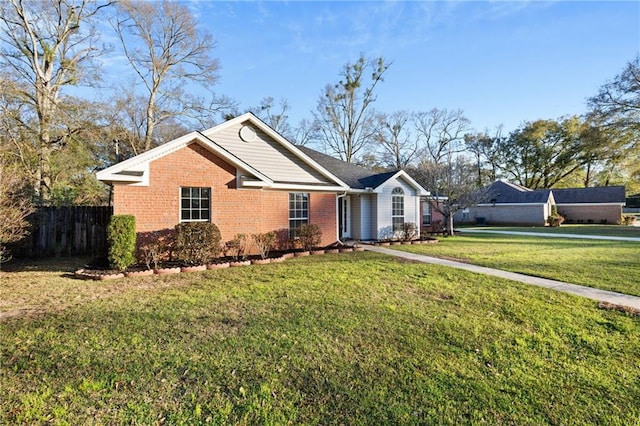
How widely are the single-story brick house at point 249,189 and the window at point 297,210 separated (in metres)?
0.04

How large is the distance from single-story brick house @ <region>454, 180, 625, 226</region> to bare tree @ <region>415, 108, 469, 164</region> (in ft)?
25.9

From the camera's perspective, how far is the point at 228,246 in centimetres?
1104

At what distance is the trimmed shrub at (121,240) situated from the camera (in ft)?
28.2

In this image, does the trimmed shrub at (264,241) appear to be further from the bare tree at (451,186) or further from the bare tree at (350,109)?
the bare tree at (350,109)

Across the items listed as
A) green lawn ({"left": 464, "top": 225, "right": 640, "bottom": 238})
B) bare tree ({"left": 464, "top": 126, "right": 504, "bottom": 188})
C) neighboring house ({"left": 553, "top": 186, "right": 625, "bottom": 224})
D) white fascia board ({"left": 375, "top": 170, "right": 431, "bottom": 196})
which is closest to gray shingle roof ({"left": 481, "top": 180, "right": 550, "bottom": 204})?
neighboring house ({"left": 553, "top": 186, "right": 625, "bottom": 224})

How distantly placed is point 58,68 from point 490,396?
23.8 m

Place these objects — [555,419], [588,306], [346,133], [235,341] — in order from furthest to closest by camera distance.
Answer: [346,133] < [588,306] < [235,341] < [555,419]

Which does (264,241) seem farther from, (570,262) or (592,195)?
(592,195)

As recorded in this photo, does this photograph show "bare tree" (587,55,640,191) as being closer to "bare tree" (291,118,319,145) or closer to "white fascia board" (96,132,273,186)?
"bare tree" (291,118,319,145)

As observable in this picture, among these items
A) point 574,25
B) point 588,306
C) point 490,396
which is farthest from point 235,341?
point 574,25

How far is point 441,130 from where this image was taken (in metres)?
41.8

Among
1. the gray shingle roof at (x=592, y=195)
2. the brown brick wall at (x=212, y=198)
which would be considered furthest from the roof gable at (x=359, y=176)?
the gray shingle roof at (x=592, y=195)

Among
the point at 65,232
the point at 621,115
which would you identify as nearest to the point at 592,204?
the point at 621,115

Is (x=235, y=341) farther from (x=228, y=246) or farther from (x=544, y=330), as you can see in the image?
(x=228, y=246)
